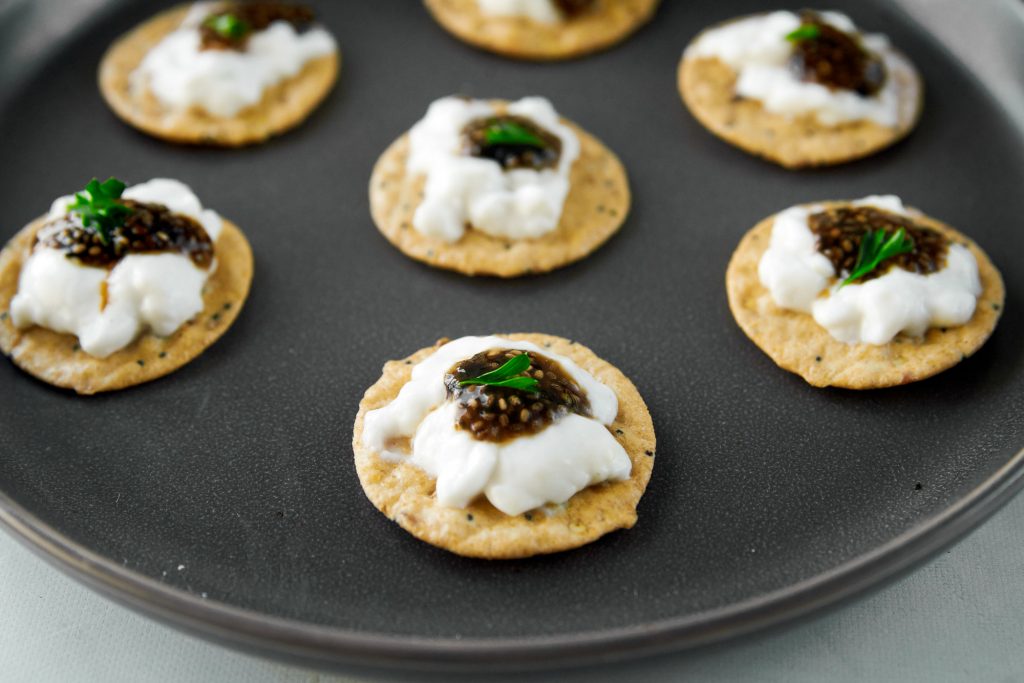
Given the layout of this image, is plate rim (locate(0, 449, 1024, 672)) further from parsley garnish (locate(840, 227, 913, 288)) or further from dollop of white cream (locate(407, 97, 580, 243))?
dollop of white cream (locate(407, 97, 580, 243))

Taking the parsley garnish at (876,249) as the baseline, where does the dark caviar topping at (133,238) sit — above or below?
below

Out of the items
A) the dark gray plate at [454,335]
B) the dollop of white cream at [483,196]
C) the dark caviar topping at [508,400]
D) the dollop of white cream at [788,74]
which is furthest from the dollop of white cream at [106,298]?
the dollop of white cream at [788,74]

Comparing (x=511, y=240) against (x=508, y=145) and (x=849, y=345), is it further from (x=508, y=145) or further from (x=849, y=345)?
(x=849, y=345)

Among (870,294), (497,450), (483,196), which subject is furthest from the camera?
(483,196)

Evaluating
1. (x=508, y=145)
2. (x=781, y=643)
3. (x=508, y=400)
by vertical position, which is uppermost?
(x=508, y=145)

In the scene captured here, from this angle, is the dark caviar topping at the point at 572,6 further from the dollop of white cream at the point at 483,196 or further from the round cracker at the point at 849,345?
the round cracker at the point at 849,345

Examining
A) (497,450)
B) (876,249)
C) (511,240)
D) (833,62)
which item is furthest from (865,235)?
(497,450)

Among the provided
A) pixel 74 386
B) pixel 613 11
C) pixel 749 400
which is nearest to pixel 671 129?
pixel 613 11
